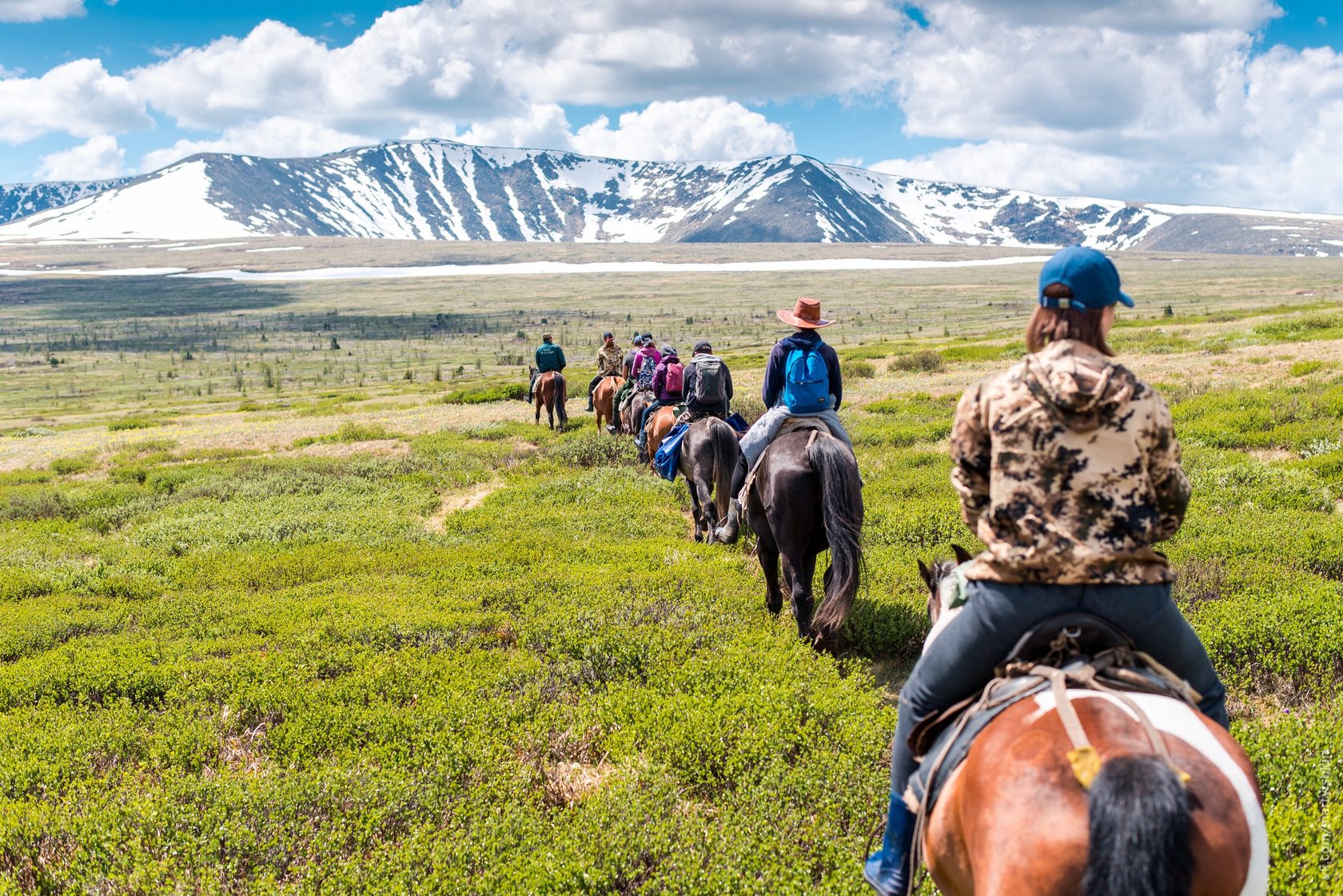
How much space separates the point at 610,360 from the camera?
20516 mm

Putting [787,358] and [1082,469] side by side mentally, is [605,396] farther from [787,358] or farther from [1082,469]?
[1082,469]

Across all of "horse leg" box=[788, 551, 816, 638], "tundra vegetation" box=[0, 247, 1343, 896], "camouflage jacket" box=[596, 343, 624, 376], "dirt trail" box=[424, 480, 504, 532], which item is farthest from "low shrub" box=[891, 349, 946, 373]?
"horse leg" box=[788, 551, 816, 638]

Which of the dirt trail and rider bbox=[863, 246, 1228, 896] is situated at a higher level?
rider bbox=[863, 246, 1228, 896]

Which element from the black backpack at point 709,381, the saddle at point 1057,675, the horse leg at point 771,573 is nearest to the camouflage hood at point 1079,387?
the saddle at point 1057,675

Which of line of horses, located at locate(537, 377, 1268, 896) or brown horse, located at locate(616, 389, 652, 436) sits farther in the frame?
brown horse, located at locate(616, 389, 652, 436)

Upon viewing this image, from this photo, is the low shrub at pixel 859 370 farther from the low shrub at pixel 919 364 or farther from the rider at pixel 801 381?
the rider at pixel 801 381

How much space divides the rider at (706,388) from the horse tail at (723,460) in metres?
0.58

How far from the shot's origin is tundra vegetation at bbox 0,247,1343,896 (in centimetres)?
441

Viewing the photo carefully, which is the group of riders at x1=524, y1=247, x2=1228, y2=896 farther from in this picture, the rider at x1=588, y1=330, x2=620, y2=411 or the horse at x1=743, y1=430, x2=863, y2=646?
the rider at x1=588, y1=330, x2=620, y2=411

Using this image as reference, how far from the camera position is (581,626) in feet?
24.6

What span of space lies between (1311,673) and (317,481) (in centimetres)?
1466

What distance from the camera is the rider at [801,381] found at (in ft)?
24.2

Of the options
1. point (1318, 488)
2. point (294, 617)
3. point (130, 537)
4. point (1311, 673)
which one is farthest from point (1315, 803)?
point (130, 537)

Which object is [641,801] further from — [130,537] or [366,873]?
[130,537]
